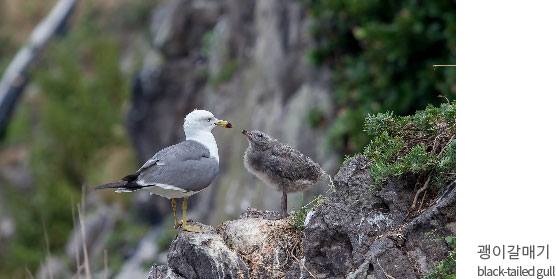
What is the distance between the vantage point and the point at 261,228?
588cm

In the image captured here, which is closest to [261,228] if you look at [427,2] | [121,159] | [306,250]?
[306,250]

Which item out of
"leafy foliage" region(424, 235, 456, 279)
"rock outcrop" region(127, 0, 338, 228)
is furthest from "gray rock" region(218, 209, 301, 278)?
"rock outcrop" region(127, 0, 338, 228)

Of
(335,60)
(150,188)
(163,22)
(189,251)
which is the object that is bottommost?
(189,251)

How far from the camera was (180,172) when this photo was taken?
18.8ft

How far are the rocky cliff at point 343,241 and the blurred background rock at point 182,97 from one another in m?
0.53

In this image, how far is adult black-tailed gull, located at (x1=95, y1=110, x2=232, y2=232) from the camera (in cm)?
559

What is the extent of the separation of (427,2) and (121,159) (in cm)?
1901

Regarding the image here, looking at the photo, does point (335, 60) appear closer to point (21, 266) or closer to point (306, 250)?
point (306, 250)

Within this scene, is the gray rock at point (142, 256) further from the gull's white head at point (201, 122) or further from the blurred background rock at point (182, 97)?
the gull's white head at point (201, 122)

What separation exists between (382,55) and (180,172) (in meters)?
8.27

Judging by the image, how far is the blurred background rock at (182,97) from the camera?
13.2 meters

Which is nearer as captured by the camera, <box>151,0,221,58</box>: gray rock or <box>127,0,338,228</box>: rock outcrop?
<box>127,0,338,228</box>: rock outcrop

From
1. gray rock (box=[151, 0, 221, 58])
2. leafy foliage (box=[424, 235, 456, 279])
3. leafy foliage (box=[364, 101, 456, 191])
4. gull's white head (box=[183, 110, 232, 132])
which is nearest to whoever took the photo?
leafy foliage (box=[424, 235, 456, 279])

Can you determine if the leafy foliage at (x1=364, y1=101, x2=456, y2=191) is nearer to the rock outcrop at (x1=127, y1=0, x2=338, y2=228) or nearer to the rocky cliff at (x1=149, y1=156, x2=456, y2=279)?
the rocky cliff at (x1=149, y1=156, x2=456, y2=279)
